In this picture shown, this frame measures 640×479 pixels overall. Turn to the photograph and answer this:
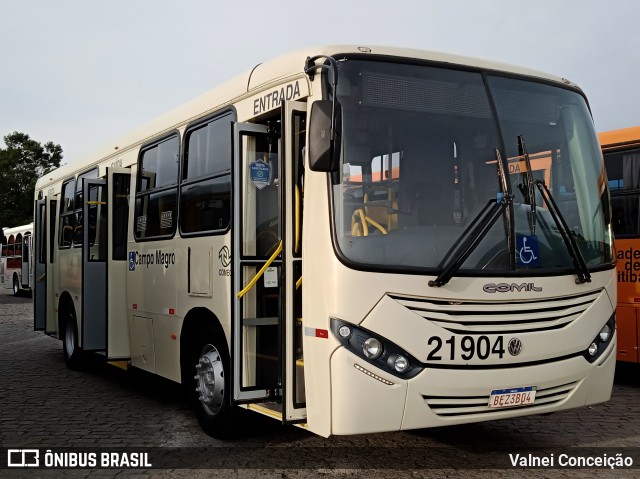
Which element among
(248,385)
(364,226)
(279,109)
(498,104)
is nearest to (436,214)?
(364,226)

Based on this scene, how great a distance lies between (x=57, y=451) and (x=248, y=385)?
171 centimetres

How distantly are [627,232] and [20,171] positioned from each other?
54551 millimetres

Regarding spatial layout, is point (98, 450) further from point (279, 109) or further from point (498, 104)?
point (498, 104)

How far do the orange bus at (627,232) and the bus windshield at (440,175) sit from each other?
3366 millimetres

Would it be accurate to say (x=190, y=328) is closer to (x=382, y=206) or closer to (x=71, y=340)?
(x=382, y=206)

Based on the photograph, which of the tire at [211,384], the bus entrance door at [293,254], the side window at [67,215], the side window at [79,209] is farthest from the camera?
the side window at [67,215]

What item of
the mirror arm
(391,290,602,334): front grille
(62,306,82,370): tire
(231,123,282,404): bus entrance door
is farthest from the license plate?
(62,306,82,370): tire

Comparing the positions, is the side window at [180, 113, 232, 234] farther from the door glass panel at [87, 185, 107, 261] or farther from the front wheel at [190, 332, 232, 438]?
the door glass panel at [87, 185, 107, 261]

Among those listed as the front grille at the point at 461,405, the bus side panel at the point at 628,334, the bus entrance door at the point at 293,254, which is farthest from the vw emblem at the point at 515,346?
the bus side panel at the point at 628,334

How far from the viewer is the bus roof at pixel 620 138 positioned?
903 centimetres

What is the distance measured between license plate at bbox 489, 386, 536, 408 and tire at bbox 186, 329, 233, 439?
229cm

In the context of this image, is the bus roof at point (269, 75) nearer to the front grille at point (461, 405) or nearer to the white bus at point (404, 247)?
the white bus at point (404, 247)

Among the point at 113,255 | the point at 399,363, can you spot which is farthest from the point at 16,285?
the point at 399,363

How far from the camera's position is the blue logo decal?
607cm
